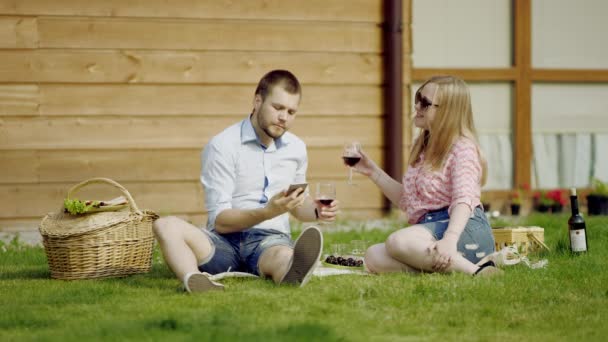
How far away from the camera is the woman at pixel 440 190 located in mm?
5660

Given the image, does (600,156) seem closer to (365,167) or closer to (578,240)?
(578,240)

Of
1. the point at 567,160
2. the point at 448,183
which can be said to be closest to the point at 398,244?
the point at 448,183

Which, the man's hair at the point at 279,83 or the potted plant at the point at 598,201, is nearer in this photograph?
the man's hair at the point at 279,83

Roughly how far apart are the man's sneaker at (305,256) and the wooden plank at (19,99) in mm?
4014

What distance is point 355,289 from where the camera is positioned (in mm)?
5121

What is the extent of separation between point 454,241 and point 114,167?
4031 mm

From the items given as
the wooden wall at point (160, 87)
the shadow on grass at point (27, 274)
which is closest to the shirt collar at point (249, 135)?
the shadow on grass at point (27, 274)

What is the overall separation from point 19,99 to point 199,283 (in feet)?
13.3

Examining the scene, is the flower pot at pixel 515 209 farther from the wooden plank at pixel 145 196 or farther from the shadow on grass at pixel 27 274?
the shadow on grass at pixel 27 274

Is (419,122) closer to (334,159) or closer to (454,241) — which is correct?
(454,241)

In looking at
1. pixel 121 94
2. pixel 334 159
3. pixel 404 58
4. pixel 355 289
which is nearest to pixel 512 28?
pixel 404 58

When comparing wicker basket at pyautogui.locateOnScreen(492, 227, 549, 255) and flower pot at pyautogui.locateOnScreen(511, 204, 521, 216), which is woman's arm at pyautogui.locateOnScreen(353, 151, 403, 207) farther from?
flower pot at pyautogui.locateOnScreen(511, 204, 521, 216)

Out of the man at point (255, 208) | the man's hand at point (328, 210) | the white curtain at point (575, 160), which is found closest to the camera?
the man at point (255, 208)

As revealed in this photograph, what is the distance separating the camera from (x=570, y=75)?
998 centimetres
